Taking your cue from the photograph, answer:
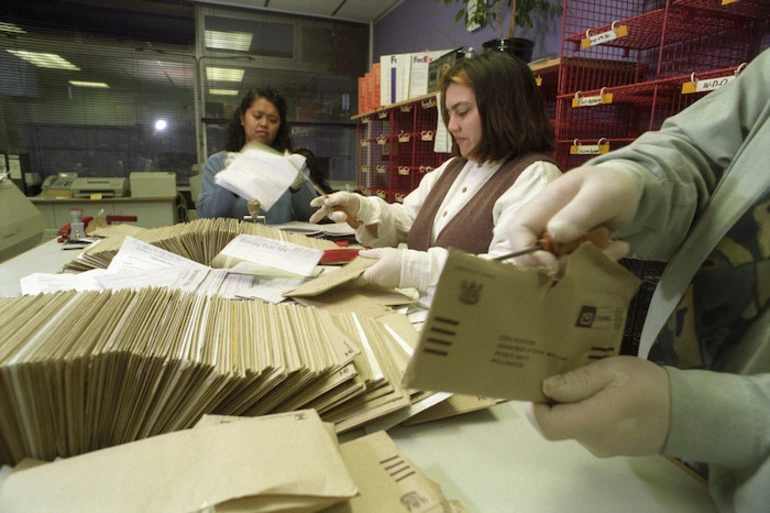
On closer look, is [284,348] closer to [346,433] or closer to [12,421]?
[346,433]

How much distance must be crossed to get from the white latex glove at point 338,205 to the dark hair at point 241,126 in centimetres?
127

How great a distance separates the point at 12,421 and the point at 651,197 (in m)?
0.69

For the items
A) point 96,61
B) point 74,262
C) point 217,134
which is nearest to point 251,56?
point 217,134

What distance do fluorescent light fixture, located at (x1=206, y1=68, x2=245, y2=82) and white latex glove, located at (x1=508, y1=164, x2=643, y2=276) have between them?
501 centimetres

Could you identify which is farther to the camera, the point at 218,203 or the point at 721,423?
the point at 218,203

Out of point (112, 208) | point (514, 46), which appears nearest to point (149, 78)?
point (112, 208)

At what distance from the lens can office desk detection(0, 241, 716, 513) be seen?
0.49 meters

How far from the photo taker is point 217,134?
4.83 metres

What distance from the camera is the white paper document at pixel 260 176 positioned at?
62.9 inches

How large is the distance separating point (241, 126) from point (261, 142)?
24 centimetres

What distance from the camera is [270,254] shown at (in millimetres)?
1220

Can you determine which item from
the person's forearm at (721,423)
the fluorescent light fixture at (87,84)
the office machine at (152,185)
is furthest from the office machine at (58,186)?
the person's forearm at (721,423)

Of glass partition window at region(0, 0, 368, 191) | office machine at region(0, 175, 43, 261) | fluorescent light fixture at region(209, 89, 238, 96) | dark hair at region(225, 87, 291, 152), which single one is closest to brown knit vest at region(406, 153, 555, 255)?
dark hair at region(225, 87, 291, 152)

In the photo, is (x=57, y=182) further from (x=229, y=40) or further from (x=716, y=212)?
(x=716, y=212)
